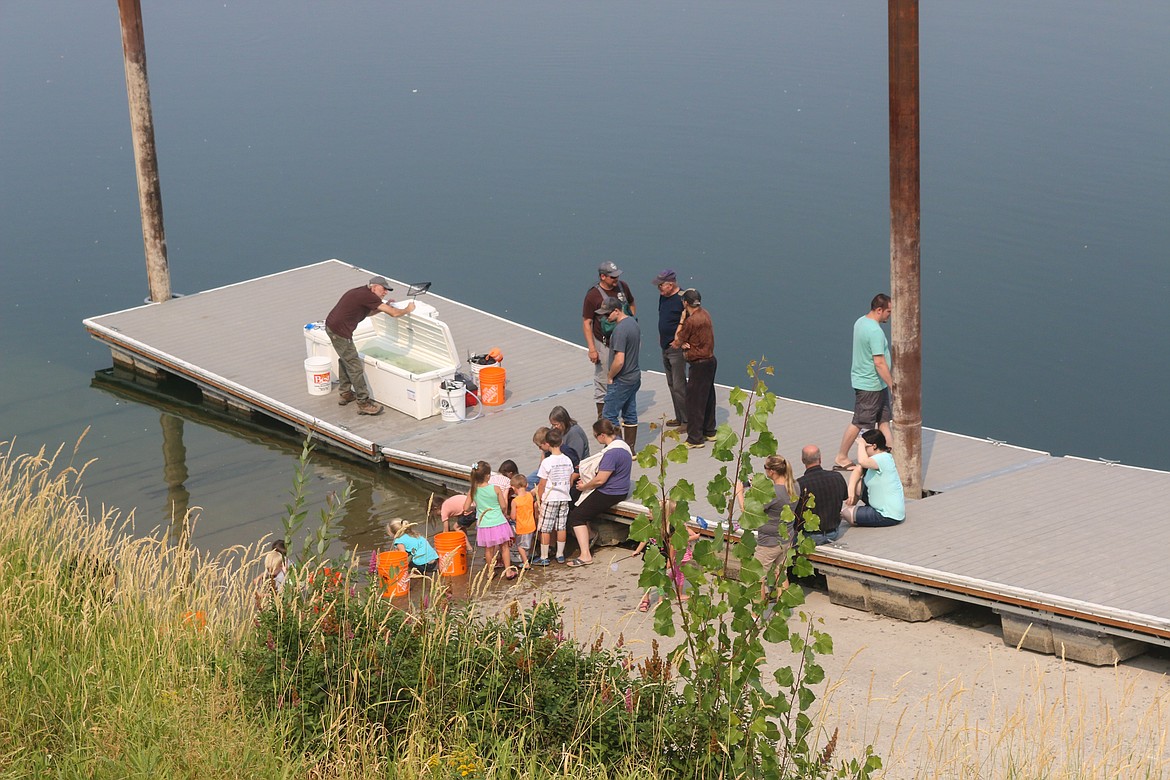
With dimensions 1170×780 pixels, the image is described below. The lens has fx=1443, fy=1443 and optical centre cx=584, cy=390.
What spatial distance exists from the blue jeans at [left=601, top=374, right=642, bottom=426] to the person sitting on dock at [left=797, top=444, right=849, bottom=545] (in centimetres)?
281

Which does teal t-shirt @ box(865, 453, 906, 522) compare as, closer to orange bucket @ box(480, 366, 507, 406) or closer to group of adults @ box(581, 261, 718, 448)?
group of adults @ box(581, 261, 718, 448)

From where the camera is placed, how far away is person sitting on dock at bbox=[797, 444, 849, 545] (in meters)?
11.5

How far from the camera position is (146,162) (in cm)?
1911

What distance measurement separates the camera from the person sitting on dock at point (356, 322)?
50.5 ft

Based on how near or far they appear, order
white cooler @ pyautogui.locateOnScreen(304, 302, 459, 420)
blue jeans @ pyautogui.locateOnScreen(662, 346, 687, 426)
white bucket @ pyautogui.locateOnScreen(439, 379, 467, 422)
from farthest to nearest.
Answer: white cooler @ pyautogui.locateOnScreen(304, 302, 459, 420) < white bucket @ pyautogui.locateOnScreen(439, 379, 467, 422) < blue jeans @ pyautogui.locateOnScreen(662, 346, 687, 426)

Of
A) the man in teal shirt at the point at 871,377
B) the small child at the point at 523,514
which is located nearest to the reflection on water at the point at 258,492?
the small child at the point at 523,514

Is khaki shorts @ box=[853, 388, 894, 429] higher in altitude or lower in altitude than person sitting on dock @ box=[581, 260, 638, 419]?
lower

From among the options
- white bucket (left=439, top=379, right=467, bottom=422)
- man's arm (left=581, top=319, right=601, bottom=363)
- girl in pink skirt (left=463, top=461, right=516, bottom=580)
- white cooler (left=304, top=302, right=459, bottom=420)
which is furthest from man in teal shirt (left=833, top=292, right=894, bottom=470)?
white cooler (left=304, top=302, right=459, bottom=420)

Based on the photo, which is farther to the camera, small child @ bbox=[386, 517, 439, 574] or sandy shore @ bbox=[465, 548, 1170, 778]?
small child @ bbox=[386, 517, 439, 574]

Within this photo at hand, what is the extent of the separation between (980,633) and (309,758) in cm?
587

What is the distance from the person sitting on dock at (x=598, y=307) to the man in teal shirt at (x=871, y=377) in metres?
2.42

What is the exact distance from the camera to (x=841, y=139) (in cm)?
2798

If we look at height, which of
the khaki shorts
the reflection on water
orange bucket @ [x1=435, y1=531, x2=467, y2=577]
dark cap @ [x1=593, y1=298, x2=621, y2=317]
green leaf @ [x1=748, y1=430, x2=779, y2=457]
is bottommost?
the reflection on water

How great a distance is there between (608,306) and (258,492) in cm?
443
